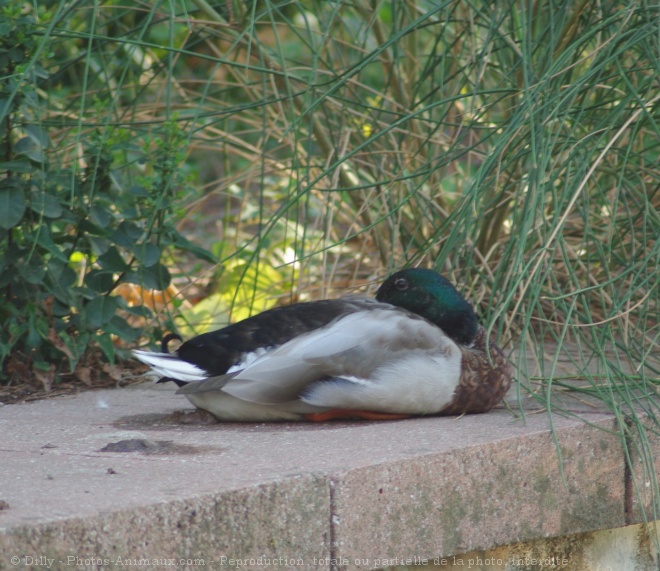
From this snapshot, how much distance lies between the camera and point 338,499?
6.49 feet

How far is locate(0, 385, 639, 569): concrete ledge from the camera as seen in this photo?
1756mm

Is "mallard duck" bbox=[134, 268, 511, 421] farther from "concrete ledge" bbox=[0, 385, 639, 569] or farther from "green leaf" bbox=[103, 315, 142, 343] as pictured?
"green leaf" bbox=[103, 315, 142, 343]

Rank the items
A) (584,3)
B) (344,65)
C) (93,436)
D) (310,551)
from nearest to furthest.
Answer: (310,551)
(93,436)
(584,3)
(344,65)

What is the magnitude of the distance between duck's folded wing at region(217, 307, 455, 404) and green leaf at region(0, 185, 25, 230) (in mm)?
860

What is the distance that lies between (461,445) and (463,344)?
60 cm

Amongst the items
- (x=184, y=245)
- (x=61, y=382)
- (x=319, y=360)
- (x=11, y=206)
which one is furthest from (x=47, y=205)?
(x=319, y=360)

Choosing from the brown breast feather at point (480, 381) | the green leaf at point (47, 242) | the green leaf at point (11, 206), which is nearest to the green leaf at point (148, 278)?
the green leaf at point (47, 242)

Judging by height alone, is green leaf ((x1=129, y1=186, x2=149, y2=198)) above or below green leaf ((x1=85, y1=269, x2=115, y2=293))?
above

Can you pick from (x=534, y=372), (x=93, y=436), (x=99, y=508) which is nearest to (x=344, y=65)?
(x=534, y=372)

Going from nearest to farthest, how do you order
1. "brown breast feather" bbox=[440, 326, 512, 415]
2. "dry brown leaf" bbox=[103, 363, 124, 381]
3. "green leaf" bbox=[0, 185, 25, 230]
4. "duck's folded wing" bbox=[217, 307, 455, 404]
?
"duck's folded wing" bbox=[217, 307, 455, 404]
"brown breast feather" bbox=[440, 326, 512, 415]
"green leaf" bbox=[0, 185, 25, 230]
"dry brown leaf" bbox=[103, 363, 124, 381]

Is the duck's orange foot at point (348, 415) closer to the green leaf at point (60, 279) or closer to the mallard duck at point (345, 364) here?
the mallard duck at point (345, 364)

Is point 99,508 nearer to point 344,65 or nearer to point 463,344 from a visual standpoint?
point 463,344

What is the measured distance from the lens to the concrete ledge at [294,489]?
5.76ft

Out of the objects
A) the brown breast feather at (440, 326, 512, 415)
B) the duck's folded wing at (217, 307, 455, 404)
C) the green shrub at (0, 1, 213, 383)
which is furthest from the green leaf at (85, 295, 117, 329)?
the brown breast feather at (440, 326, 512, 415)
